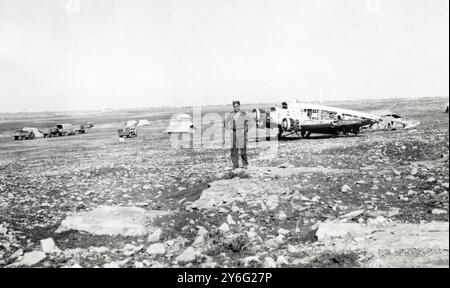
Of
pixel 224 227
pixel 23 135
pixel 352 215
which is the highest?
pixel 352 215

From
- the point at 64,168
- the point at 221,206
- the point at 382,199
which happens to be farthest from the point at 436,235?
the point at 64,168

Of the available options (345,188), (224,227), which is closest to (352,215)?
(345,188)

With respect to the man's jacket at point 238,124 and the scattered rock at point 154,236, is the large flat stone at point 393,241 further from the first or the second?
the man's jacket at point 238,124

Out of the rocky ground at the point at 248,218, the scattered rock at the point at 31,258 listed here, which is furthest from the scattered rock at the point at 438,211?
the scattered rock at the point at 31,258

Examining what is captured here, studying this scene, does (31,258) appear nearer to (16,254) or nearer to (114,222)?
(16,254)

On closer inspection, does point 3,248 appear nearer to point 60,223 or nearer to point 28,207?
point 60,223

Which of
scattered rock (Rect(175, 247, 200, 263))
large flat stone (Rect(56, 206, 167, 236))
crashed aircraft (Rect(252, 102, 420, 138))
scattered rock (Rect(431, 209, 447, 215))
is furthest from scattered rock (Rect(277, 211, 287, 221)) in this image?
crashed aircraft (Rect(252, 102, 420, 138))
